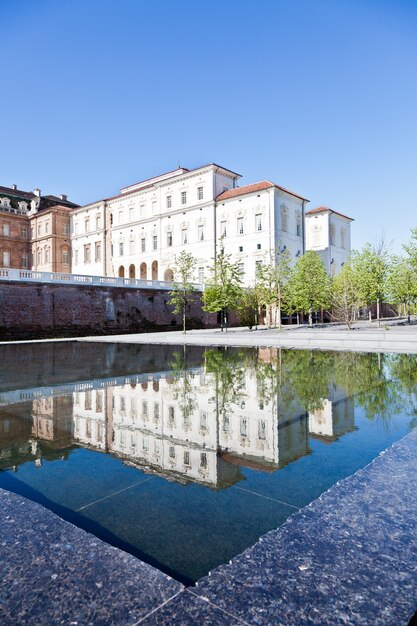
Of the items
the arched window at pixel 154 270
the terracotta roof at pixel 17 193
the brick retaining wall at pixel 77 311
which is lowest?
the brick retaining wall at pixel 77 311

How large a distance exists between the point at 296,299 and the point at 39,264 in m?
37.0

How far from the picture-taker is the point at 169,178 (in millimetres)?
42719

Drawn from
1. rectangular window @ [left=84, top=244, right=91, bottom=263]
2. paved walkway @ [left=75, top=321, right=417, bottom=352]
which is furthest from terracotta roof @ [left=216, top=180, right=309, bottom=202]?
paved walkway @ [left=75, top=321, right=417, bottom=352]

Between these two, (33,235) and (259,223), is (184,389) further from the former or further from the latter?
(33,235)

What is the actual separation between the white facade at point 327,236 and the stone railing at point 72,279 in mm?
22546

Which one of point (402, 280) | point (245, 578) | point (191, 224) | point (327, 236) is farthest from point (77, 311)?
point (327, 236)

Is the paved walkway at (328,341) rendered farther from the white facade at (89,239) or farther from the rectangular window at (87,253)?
the rectangular window at (87,253)

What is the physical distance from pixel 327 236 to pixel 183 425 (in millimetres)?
45100

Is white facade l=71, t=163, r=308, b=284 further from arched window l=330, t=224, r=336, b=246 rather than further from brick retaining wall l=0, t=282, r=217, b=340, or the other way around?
brick retaining wall l=0, t=282, r=217, b=340

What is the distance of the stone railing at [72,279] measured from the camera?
22609mm

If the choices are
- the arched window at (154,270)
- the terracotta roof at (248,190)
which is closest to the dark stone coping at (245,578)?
the terracotta roof at (248,190)

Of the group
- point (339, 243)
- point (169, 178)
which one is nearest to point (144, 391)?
point (169, 178)

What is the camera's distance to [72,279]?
25.8 metres

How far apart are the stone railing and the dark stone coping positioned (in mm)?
22774
